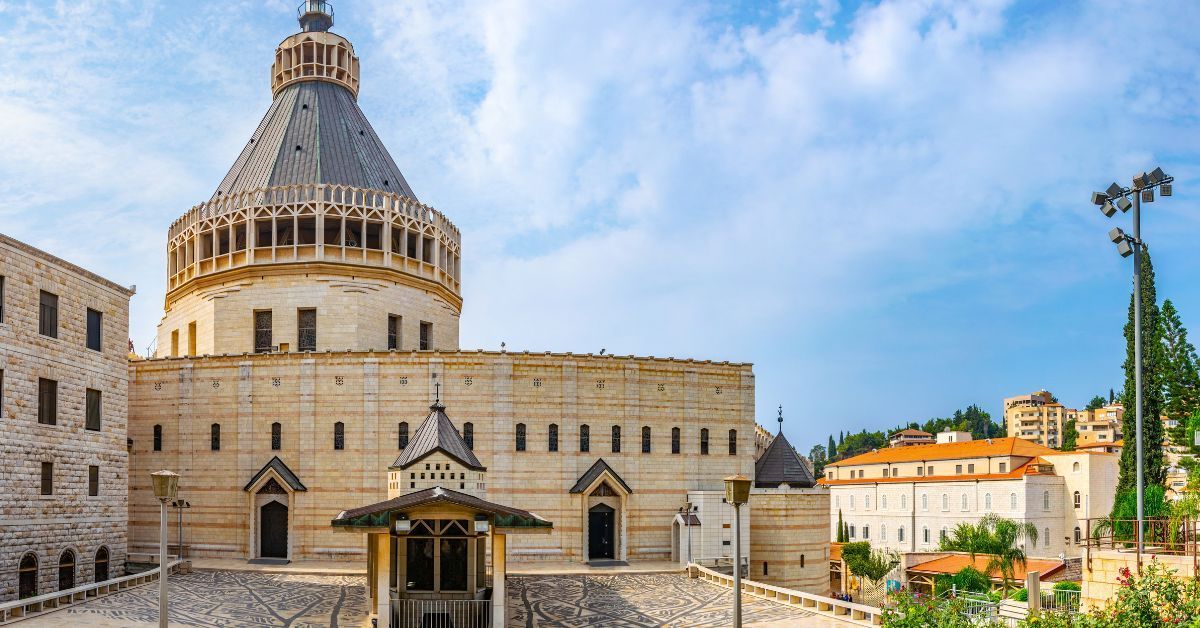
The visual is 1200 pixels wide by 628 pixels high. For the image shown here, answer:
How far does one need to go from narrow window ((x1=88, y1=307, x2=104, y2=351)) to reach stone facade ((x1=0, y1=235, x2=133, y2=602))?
3.3 inches

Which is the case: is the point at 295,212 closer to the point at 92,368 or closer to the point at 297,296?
the point at 297,296

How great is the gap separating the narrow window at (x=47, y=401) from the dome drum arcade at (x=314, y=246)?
14.8m

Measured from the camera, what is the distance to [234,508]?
44.8 meters

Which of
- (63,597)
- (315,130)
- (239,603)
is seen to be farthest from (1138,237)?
(315,130)

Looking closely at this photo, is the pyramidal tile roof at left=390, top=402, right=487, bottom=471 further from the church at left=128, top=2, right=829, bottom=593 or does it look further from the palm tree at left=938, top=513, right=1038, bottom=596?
the palm tree at left=938, top=513, right=1038, bottom=596

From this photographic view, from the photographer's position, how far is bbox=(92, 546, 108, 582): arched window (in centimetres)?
3731

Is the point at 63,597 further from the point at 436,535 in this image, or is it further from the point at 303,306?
the point at 303,306

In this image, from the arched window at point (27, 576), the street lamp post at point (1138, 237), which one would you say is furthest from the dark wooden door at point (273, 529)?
the street lamp post at point (1138, 237)

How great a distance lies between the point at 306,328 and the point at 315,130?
1147cm

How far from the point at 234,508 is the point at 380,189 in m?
18.0

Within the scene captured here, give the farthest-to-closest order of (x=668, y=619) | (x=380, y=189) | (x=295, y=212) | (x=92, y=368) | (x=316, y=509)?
(x=380, y=189) → (x=295, y=212) → (x=316, y=509) → (x=92, y=368) → (x=668, y=619)

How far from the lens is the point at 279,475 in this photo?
44125mm

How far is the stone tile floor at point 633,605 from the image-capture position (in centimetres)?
2986

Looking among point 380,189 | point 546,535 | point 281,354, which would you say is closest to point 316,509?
point 281,354
